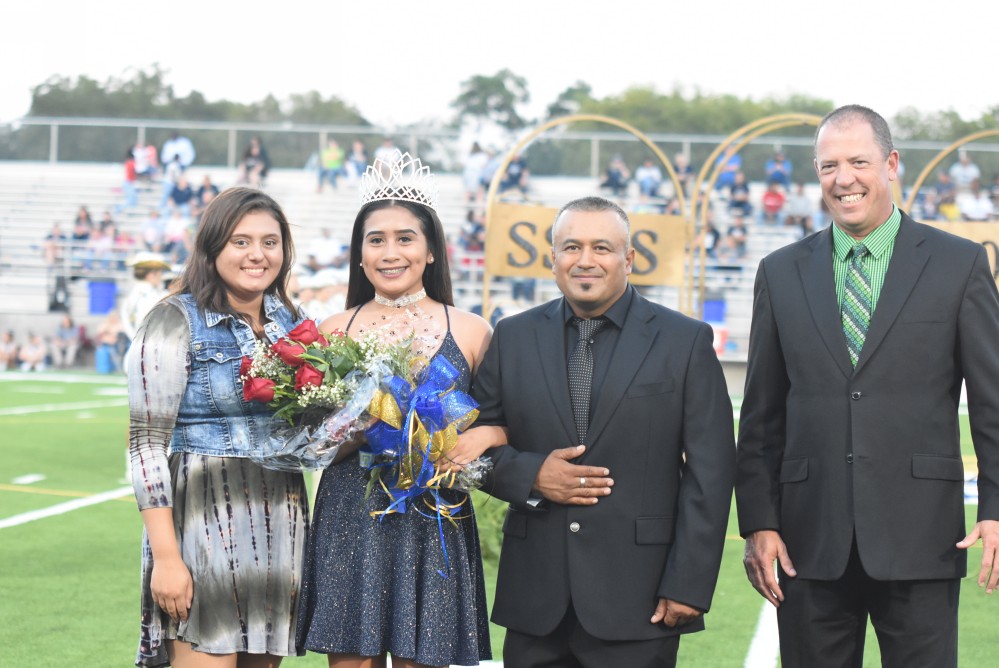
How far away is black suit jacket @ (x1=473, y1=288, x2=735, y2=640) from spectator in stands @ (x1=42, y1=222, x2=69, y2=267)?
81.6 feet

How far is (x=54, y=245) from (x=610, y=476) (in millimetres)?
25462

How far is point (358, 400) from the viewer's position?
3.28 meters

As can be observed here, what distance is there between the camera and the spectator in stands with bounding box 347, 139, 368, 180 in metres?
26.2

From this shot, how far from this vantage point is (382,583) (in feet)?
11.5

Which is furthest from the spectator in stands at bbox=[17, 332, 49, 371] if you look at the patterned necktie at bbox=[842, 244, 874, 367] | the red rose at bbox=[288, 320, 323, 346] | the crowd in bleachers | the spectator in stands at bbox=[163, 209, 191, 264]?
the patterned necktie at bbox=[842, 244, 874, 367]

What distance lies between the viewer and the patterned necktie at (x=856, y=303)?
334cm

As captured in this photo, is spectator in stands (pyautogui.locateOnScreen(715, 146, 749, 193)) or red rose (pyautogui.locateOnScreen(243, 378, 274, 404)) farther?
spectator in stands (pyautogui.locateOnScreen(715, 146, 749, 193))

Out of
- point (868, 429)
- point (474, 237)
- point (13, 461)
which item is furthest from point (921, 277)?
point (474, 237)

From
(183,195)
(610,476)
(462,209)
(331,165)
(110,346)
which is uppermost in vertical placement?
(331,165)

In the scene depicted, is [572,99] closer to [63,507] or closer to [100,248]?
[100,248]

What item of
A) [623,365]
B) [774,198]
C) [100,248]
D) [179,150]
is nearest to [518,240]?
[623,365]

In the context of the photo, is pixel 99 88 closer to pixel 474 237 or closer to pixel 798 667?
pixel 474 237

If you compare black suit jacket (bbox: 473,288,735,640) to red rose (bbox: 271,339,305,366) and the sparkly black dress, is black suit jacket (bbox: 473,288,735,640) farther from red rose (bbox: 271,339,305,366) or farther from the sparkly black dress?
red rose (bbox: 271,339,305,366)

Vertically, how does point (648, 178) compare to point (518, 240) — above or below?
above
